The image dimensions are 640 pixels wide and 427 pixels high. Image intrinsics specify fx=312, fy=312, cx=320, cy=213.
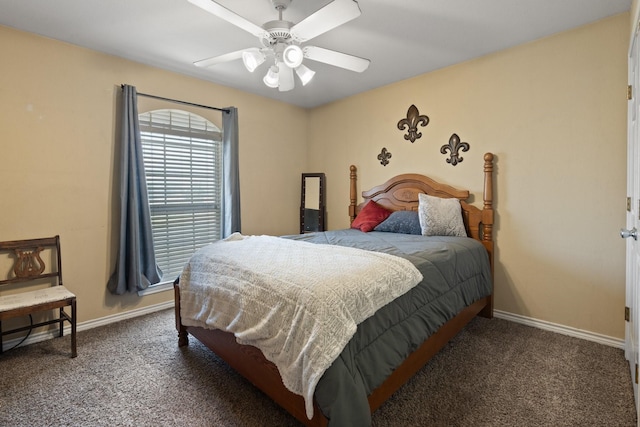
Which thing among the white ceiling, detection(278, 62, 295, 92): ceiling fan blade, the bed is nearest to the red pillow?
the bed

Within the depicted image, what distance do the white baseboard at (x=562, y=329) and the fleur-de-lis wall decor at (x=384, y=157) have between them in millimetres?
1952

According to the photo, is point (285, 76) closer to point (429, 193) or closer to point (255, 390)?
point (429, 193)

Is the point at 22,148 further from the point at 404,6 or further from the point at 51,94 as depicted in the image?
the point at 404,6

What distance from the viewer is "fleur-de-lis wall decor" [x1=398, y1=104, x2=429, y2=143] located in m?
3.41

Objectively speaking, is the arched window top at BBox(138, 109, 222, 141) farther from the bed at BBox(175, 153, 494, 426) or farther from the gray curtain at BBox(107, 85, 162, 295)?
the bed at BBox(175, 153, 494, 426)

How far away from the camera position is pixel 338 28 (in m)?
2.41

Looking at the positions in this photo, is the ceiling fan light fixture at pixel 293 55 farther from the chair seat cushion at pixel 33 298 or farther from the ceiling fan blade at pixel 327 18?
the chair seat cushion at pixel 33 298

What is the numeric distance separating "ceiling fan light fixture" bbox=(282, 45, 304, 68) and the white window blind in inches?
77.1

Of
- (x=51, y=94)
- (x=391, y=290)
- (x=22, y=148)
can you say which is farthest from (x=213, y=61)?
(x=391, y=290)

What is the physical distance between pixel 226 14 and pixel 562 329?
3401 mm

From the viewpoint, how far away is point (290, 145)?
14.6ft

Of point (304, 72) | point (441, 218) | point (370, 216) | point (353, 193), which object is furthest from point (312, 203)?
point (304, 72)

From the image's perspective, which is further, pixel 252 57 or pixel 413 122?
pixel 413 122

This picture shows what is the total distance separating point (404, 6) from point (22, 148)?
310 centimetres
